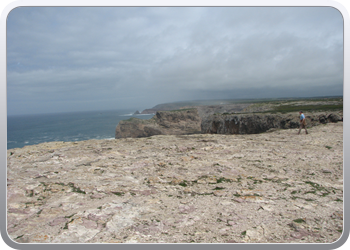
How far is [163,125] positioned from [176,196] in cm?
6635

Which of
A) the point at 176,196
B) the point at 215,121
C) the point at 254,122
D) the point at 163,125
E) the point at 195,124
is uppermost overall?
the point at 176,196

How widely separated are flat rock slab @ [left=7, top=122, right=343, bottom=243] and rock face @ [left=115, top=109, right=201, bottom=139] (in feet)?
190

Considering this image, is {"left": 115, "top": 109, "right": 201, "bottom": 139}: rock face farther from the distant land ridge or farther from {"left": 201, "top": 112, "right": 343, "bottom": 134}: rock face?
{"left": 201, "top": 112, "right": 343, "bottom": 134}: rock face

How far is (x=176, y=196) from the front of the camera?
4234 millimetres

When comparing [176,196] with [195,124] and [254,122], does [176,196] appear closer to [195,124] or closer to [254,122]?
[254,122]

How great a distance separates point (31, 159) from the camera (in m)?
6.42

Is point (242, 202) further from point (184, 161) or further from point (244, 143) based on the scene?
A: point (244, 143)

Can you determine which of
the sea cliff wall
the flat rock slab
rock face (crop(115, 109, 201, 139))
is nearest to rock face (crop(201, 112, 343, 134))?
the sea cliff wall

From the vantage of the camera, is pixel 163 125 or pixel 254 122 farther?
pixel 163 125

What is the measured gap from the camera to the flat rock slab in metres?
2.84

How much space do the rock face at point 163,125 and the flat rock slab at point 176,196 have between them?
2279 inches

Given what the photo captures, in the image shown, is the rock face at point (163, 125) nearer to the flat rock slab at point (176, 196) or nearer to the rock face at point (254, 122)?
the rock face at point (254, 122)

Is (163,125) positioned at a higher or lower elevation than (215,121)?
lower

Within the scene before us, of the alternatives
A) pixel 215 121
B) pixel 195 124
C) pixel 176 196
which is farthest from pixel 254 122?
pixel 195 124
